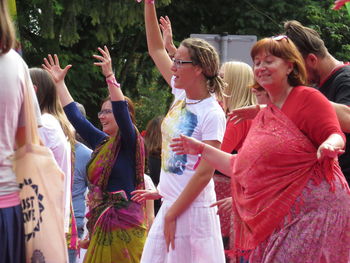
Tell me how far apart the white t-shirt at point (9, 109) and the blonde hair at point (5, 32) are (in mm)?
48

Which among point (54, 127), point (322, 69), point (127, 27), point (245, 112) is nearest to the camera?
point (245, 112)

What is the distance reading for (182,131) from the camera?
5715 millimetres

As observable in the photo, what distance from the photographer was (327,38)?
768 inches

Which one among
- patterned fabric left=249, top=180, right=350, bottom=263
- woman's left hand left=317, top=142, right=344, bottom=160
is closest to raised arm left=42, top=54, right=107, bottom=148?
patterned fabric left=249, top=180, right=350, bottom=263

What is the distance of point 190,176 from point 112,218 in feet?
4.83

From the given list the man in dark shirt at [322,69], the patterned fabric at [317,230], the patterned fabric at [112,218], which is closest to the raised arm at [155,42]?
the patterned fabric at [112,218]

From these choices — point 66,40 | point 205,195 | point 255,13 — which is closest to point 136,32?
point 255,13

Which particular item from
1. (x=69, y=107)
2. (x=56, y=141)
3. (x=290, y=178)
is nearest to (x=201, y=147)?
(x=290, y=178)

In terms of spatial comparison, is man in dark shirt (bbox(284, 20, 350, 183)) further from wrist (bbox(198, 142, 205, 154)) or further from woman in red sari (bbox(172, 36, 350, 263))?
wrist (bbox(198, 142, 205, 154))

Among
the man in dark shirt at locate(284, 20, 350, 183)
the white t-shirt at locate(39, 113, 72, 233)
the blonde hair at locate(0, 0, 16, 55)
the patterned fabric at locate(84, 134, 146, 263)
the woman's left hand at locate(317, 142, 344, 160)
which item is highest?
the blonde hair at locate(0, 0, 16, 55)

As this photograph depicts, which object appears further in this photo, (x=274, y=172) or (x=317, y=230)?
(x=274, y=172)

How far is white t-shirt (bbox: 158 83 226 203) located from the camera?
18.6 feet

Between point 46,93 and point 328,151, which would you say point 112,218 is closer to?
point 46,93

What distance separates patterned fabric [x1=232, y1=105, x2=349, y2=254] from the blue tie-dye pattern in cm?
88
